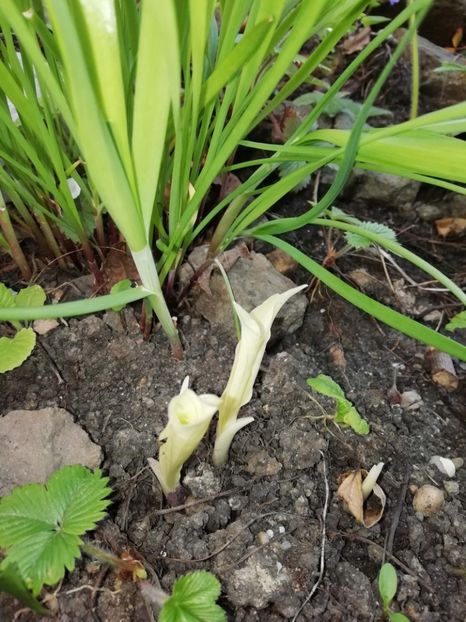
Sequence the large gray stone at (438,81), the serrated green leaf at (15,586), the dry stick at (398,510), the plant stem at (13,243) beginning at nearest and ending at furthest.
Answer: the serrated green leaf at (15,586) < the dry stick at (398,510) < the plant stem at (13,243) < the large gray stone at (438,81)

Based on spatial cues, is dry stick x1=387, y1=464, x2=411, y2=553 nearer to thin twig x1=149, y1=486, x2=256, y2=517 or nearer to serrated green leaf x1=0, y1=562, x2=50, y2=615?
thin twig x1=149, y1=486, x2=256, y2=517

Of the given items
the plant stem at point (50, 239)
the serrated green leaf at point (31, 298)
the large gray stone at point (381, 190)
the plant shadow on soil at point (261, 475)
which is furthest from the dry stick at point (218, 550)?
the large gray stone at point (381, 190)

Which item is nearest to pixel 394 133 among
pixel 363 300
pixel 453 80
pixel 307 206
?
pixel 363 300

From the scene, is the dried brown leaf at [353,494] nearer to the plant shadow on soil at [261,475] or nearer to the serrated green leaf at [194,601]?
the plant shadow on soil at [261,475]

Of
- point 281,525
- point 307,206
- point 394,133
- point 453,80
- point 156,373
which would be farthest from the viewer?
point 453,80

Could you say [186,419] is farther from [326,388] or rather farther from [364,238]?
[364,238]

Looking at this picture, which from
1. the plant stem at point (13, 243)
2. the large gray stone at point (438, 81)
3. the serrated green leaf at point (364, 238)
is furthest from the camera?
the large gray stone at point (438, 81)

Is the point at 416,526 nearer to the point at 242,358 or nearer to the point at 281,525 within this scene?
the point at 281,525

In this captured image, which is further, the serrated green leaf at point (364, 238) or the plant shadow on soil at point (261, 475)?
the serrated green leaf at point (364, 238)
